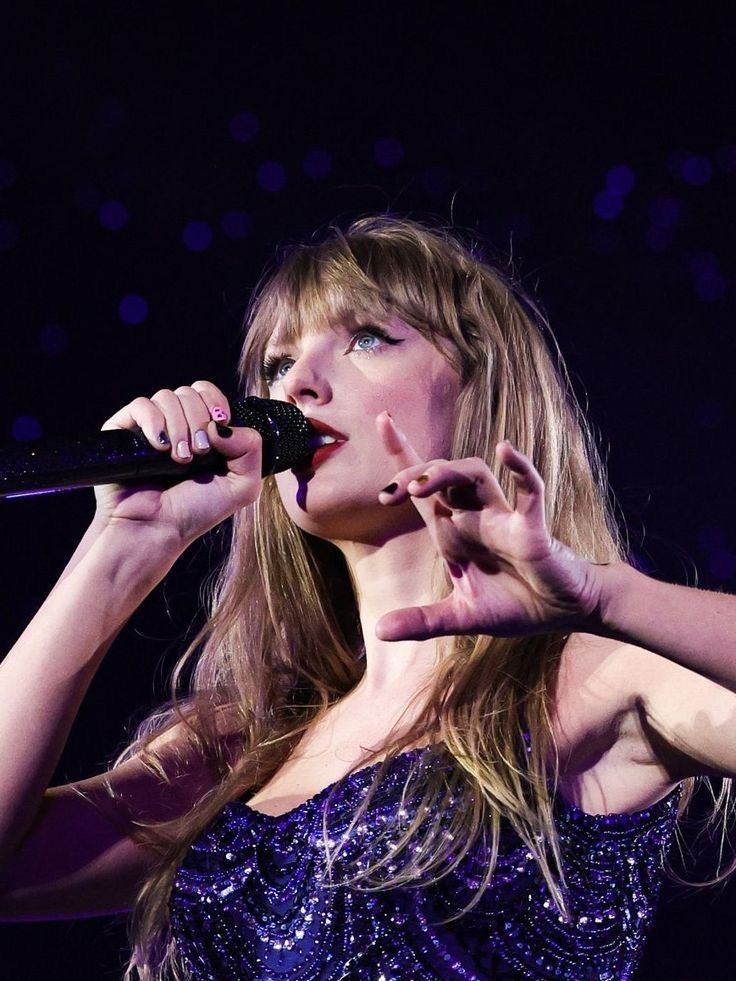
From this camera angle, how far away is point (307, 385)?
1.54 metres

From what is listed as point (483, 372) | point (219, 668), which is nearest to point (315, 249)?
point (483, 372)

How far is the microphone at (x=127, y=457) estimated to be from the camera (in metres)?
1.17

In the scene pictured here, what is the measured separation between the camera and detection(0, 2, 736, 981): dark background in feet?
7.17

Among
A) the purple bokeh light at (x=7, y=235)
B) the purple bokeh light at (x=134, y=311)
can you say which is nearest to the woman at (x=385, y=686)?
the purple bokeh light at (x=134, y=311)

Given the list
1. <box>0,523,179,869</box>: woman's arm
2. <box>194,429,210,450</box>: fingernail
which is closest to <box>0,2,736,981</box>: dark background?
<box>0,523,179,869</box>: woman's arm

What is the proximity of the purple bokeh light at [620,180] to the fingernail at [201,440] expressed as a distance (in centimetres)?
115

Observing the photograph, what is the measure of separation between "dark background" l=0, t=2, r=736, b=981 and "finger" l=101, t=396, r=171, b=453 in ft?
3.01

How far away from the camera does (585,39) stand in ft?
7.39

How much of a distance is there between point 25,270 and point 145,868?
4.02 feet

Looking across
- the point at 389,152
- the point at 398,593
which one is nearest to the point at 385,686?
the point at 398,593

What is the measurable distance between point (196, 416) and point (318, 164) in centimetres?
114

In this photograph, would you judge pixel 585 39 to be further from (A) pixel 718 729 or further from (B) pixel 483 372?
(A) pixel 718 729

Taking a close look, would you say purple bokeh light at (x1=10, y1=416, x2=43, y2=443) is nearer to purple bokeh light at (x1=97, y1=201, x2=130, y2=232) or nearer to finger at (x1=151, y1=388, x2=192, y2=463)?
purple bokeh light at (x1=97, y1=201, x2=130, y2=232)

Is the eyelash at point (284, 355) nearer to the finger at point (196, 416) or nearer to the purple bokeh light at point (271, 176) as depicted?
the finger at point (196, 416)
